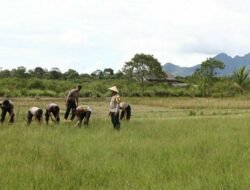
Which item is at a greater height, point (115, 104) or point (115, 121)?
point (115, 104)

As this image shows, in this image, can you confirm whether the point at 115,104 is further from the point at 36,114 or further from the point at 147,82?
the point at 147,82

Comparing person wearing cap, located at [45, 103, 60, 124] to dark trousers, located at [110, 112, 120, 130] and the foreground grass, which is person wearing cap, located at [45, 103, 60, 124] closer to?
dark trousers, located at [110, 112, 120, 130]

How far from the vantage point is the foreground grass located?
5.68m

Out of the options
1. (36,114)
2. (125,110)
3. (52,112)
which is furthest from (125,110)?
(36,114)

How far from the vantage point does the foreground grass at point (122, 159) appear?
5680mm

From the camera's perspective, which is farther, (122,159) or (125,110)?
(125,110)

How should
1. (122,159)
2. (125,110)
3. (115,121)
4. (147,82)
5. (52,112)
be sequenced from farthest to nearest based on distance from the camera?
1. (147,82)
2. (125,110)
3. (52,112)
4. (115,121)
5. (122,159)

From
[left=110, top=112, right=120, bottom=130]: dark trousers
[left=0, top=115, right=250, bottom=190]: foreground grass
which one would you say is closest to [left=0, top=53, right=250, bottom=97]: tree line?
[left=110, top=112, right=120, bottom=130]: dark trousers

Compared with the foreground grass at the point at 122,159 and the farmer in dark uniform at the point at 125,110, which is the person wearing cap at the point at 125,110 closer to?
the farmer in dark uniform at the point at 125,110

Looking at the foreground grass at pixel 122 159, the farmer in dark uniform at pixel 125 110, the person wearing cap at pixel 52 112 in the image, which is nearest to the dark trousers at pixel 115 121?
the foreground grass at pixel 122 159

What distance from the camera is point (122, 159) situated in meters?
7.31

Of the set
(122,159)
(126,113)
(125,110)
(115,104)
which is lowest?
(122,159)

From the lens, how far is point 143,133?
11.2m

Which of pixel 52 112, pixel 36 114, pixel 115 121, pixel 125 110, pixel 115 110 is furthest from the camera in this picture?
pixel 125 110
